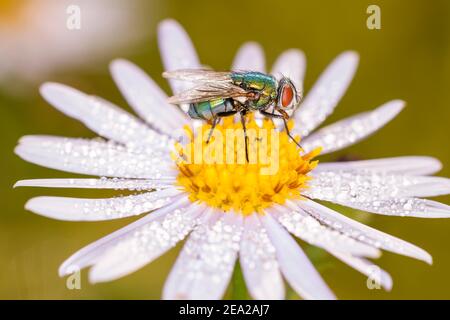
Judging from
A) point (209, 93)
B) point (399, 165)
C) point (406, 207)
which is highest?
point (209, 93)

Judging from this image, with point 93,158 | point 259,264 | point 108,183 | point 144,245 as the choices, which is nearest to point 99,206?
point 108,183

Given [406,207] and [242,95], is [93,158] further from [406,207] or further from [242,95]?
[406,207]

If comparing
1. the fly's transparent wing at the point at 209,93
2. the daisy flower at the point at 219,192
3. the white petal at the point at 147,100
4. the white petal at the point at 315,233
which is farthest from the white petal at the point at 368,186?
the white petal at the point at 147,100

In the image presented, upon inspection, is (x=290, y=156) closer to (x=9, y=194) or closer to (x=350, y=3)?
(x=9, y=194)

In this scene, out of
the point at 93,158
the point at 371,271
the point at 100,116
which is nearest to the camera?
the point at 371,271

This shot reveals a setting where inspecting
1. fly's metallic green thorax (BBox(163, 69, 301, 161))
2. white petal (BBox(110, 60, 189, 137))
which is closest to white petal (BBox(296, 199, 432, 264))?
fly's metallic green thorax (BBox(163, 69, 301, 161))

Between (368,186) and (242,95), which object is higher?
(242,95)
